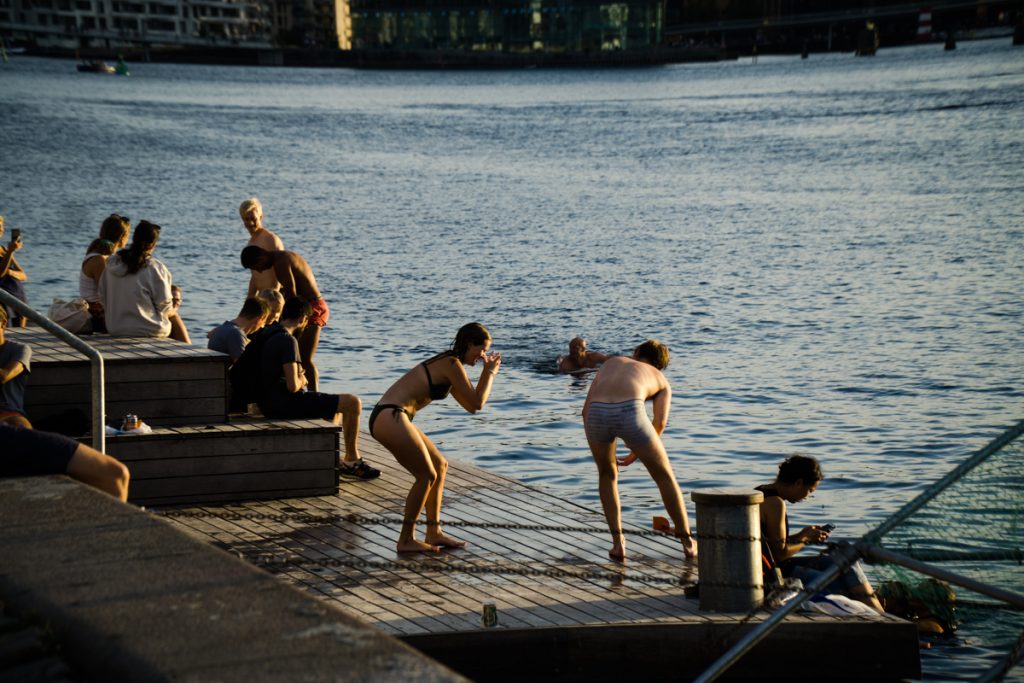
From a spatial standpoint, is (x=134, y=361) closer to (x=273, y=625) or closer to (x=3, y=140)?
(x=273, y=625)

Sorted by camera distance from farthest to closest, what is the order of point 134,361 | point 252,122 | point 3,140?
1. point 252,122
2. point 3,140
3. point 134,361

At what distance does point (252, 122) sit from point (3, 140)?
69.9ft

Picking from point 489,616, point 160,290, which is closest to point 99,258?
point 160,290

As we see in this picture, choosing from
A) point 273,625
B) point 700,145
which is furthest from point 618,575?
point 700,145

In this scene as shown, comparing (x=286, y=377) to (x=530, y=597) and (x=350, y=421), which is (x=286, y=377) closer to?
(x=350, y=421)

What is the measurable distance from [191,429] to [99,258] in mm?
3689

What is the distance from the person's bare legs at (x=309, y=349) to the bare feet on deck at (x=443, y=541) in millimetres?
3383

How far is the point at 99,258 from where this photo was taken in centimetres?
1305

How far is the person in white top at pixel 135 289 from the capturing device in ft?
37.0

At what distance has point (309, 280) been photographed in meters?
12.5

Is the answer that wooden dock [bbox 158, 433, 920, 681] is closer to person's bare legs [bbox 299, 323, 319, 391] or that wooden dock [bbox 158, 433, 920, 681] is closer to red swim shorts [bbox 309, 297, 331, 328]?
person's bare legs [bbox 299, 323, 319, 391]

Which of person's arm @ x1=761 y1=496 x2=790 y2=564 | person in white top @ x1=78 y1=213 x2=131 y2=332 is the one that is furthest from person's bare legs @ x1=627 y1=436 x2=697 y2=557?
person in white top @ x1=78 y1=213 x2=131 y2=332

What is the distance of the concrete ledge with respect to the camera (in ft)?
14.1

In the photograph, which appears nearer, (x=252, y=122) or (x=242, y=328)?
(x=242, y=328)
